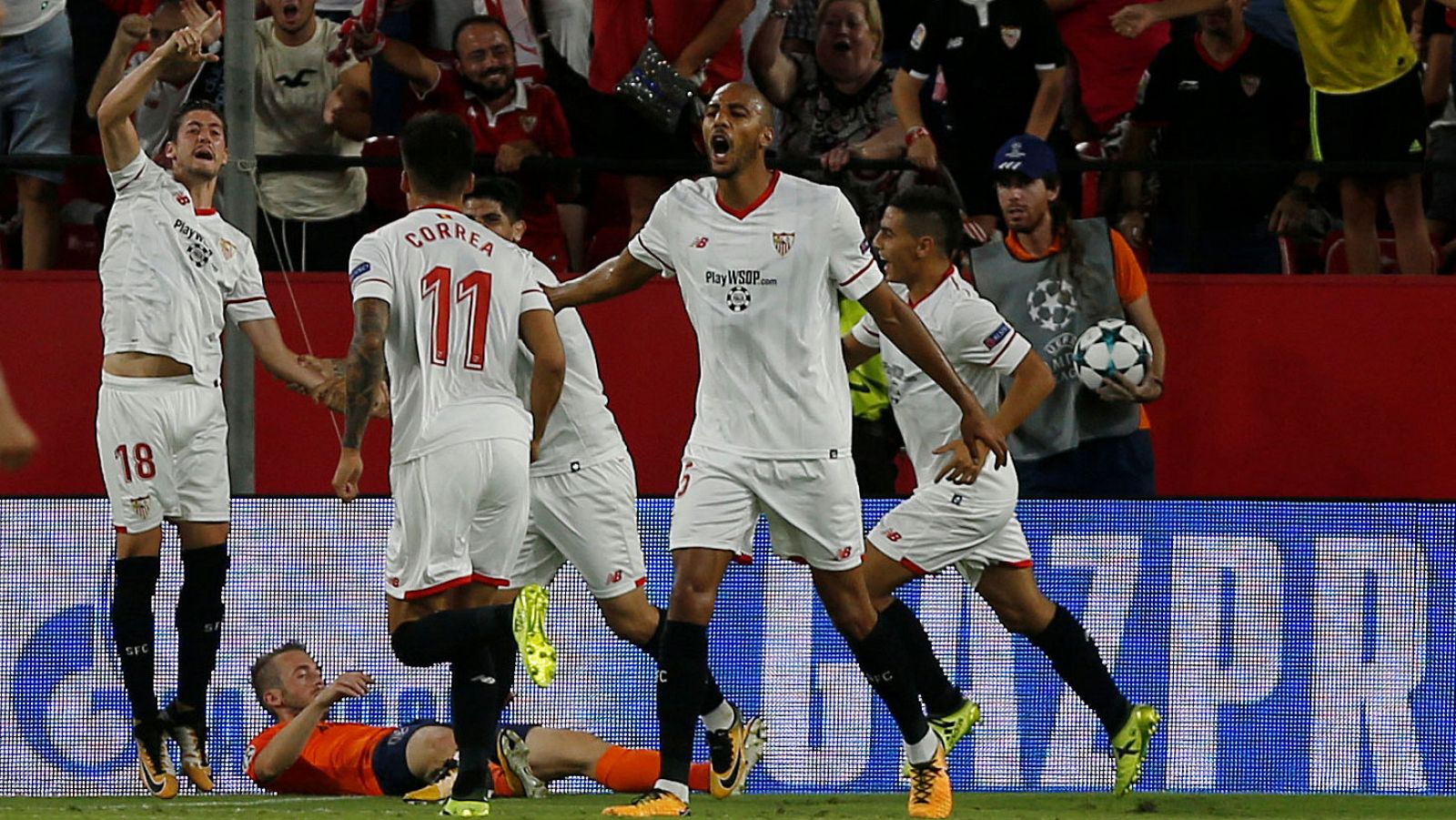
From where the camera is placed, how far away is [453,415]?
22.4 ft

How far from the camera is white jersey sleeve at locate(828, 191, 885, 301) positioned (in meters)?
7.02

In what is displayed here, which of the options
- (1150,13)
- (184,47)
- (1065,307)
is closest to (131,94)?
(184,47)

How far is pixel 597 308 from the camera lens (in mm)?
9672

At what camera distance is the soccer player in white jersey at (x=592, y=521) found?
308 inches

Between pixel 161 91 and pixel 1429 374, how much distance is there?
5657 mm

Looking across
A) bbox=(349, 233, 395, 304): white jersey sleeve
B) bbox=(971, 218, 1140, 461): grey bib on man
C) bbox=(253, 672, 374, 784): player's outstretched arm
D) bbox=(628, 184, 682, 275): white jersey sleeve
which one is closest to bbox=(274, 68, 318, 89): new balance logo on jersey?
bbox=(253, 672, 374, 784): player's outstretched arm

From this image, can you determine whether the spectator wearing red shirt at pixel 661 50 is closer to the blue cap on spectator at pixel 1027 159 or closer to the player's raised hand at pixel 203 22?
the blue cap on spectator at pixel 1027 159

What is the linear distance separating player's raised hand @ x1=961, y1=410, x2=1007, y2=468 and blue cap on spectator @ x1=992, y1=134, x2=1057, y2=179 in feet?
6.08

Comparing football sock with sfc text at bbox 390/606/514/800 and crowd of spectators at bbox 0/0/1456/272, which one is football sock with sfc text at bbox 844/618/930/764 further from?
crowd of spectators at bbox 0/0/1456/272

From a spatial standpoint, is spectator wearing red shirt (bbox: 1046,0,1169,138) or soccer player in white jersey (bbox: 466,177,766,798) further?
spectator wearing red shirt (bbox: 1046,0,1169,138)

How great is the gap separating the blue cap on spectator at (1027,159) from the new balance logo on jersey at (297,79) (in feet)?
10.2

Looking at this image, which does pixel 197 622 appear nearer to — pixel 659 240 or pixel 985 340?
pixel 659 240

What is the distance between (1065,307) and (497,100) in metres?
2.65


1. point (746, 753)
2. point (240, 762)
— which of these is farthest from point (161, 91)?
point (746, 753)
